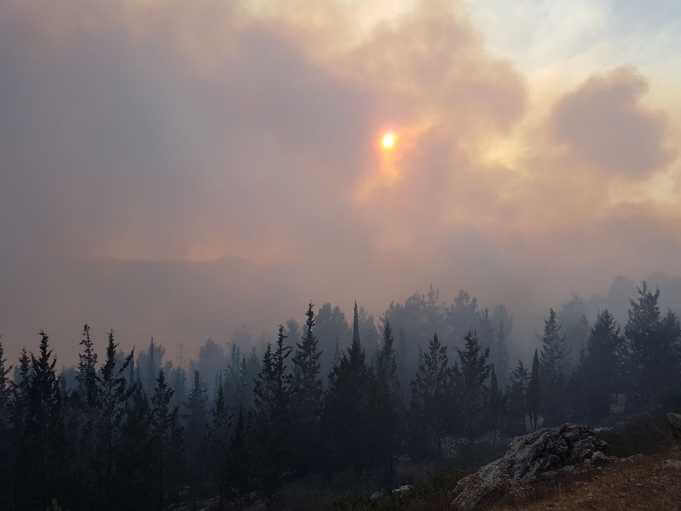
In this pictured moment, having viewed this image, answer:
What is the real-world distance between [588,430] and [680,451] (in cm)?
374

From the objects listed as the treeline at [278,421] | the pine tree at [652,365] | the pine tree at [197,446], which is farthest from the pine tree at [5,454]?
the pine tree at [652,365]

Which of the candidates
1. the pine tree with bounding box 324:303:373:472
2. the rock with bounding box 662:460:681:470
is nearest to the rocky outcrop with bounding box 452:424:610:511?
the rock with bounding box 662:460:681:470

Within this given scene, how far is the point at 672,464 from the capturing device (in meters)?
20.5

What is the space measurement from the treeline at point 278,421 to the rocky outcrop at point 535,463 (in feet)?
64.4

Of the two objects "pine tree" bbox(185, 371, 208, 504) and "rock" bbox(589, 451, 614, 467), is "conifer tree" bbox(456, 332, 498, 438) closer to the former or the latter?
"pine tree" bbox(185, 371, 208, 504)

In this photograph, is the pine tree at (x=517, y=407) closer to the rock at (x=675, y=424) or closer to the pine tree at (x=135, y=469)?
the pine tree at (x=135, y=469)

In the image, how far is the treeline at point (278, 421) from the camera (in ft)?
132

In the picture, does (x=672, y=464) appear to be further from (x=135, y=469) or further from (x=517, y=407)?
(x=517, y=407)

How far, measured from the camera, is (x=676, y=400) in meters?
54.4

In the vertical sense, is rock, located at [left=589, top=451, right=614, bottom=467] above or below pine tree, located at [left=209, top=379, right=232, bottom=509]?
above

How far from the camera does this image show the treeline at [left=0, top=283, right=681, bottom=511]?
132 ft

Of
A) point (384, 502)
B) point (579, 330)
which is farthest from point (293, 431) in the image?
point (579, 330)

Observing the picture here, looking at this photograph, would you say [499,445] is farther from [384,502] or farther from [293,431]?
[384,502]

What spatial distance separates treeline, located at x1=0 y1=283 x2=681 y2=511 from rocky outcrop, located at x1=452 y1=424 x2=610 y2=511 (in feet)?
64.4
